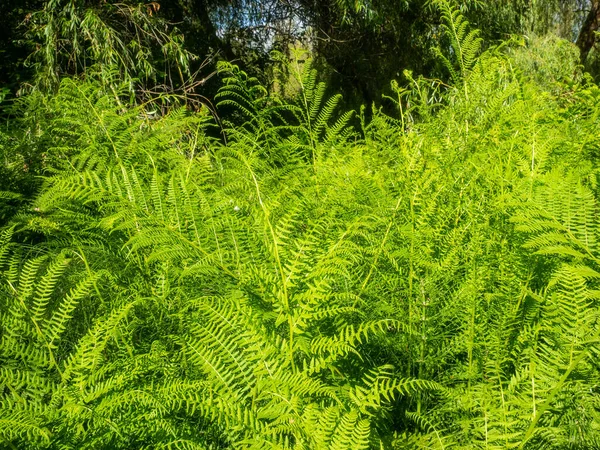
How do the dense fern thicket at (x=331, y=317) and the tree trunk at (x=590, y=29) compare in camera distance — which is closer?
the dense fern thicket at (x=331, y=317)

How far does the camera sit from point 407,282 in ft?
3.37

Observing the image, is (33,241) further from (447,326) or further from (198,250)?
(447,326)

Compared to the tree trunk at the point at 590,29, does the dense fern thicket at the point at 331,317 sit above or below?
below

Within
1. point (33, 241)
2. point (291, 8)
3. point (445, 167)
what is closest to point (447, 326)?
point (445, 167)

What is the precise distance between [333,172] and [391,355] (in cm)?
61

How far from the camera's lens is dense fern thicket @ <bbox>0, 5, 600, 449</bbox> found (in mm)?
761

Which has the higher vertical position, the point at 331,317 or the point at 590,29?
the point at 590,29

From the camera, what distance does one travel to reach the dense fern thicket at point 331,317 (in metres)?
0.76

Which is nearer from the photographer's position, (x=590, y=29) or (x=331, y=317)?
(x=331, y=317)

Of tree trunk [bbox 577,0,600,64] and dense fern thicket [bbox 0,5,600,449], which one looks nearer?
dense fern thicket [bbox 0,5,600,449]

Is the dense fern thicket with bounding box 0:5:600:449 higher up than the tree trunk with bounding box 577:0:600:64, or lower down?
lower down

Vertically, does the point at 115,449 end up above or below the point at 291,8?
below

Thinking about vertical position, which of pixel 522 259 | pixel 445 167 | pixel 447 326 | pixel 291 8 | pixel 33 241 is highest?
pixel 291 8

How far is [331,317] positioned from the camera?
102 centimetres
